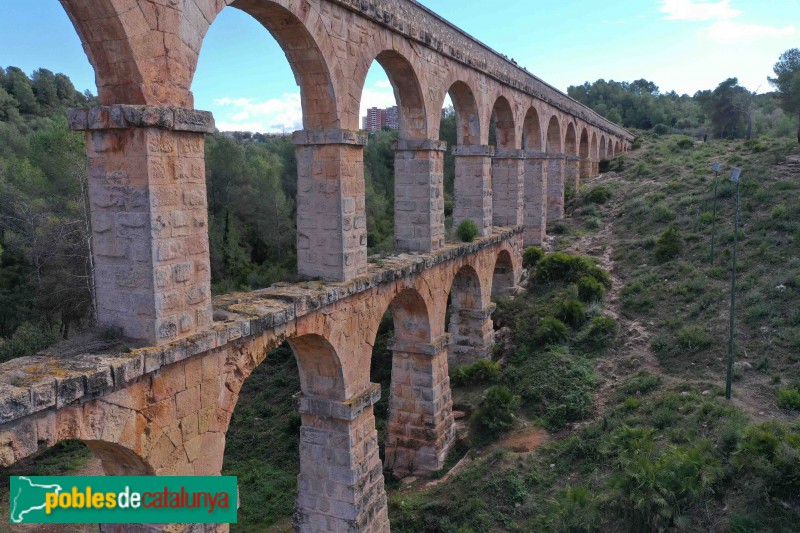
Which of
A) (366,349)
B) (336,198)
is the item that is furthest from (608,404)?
(336,198)

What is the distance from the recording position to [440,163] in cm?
1084

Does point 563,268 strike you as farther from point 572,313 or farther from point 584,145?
point 584,145

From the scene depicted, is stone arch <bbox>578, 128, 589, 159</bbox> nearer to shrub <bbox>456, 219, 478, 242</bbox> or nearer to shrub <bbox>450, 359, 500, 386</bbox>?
shrub <bbox>456, 219, 478, 242</bbox>

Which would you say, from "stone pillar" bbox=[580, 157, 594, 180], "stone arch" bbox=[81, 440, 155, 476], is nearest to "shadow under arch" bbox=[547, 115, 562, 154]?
"stone pillar" bbox=[580, 157, 594, 180]

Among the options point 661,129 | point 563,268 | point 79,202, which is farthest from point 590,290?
point 661,129

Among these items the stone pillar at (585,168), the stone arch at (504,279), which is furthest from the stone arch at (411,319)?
the stone pillar at (585,168)

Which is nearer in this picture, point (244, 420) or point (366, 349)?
point (366, 349)

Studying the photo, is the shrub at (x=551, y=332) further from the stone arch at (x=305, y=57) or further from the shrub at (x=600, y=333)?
the stone arch at (x=305, y=57)

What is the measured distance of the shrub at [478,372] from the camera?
12.8 m

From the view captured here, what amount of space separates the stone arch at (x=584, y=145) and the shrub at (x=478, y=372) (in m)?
18.4

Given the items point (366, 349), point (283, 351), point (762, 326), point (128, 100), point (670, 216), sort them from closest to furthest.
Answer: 1. point (128, 100)
2. point (366, 349)
3. point (762, 326)
4. point (283, 351)
5. point (670, 216)

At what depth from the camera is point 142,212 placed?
4.96m

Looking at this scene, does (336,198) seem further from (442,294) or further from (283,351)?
(283,351)

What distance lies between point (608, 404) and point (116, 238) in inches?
348
